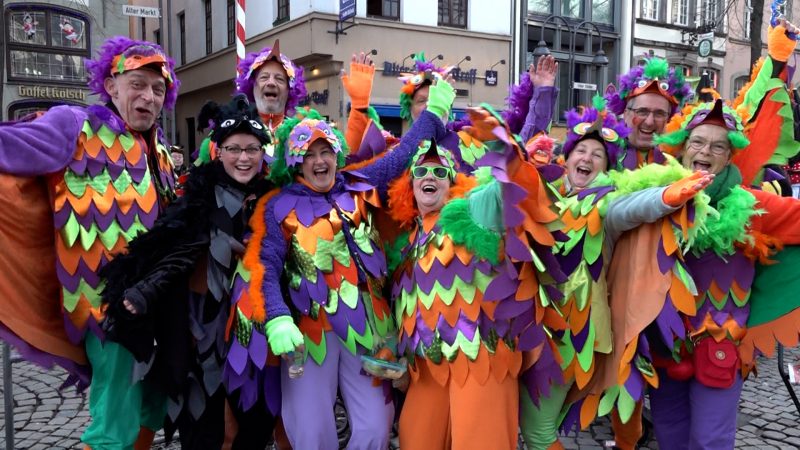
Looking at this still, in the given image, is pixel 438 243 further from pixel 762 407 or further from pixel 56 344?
pixel 762 407

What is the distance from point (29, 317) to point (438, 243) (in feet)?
6.12

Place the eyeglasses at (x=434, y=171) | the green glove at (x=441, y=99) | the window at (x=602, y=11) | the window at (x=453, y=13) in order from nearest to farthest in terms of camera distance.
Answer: the eyeglasses at (x=434, y=171) < the green glove at (x=441, y=99) < the window at (x=453, y=13) < the window at (x=602, y=11)

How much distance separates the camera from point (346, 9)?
→ 1241cm

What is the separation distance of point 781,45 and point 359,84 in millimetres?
2173

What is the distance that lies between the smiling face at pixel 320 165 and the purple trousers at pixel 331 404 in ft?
2.28

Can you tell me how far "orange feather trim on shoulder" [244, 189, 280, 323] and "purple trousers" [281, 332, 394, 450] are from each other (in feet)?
Answer: 0.86

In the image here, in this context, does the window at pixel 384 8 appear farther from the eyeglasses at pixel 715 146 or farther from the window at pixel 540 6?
the eyeglasses at pixel 715 146

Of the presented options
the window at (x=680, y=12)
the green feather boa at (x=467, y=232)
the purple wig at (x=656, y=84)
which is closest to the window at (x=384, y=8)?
the window at (x=680, y=12)

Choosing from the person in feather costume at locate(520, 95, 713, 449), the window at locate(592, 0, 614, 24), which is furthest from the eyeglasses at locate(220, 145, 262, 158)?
the window at locate(592, 0, 614, 24)

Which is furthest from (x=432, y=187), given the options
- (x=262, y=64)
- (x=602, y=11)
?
(x=602, y=11)

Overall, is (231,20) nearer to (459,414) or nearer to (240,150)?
(240,150)

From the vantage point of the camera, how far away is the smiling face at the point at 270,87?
139 inches

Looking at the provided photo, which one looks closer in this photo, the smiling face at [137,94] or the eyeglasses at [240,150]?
the eyeglasses at [240,150]

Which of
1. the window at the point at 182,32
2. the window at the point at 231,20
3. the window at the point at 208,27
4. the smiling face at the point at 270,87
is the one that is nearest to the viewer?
the smiling face at the point at 270,87
